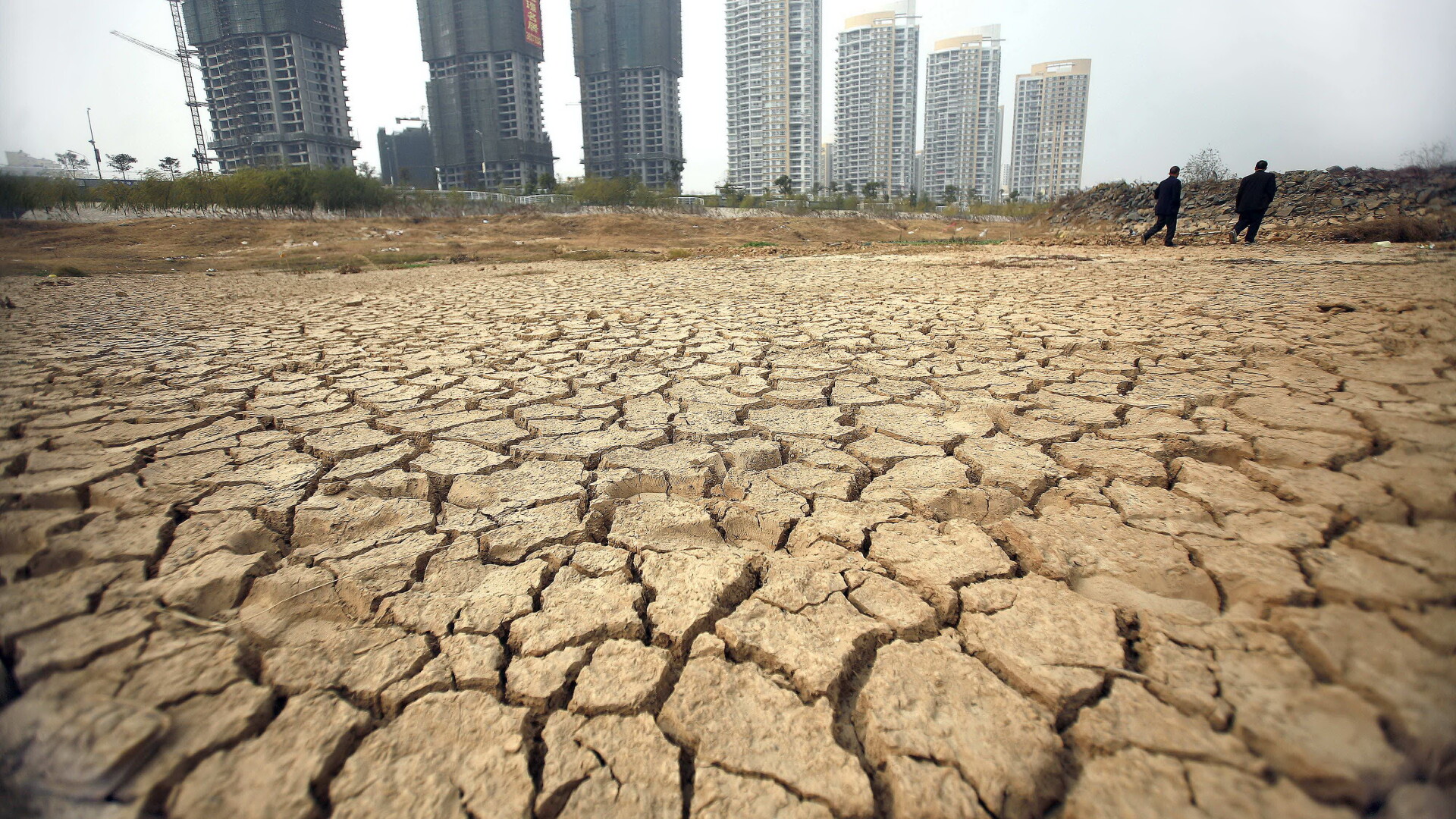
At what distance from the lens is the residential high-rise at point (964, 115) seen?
55594 mm

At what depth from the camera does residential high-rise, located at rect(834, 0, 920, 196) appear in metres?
53.6

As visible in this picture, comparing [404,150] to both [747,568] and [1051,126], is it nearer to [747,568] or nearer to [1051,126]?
[1051,126]

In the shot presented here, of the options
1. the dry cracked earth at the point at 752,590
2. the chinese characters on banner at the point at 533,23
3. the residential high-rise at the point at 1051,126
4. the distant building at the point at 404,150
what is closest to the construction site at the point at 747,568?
the dry cracked earth at the point at 752,590

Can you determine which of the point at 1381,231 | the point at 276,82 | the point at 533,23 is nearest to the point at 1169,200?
the point at 1381,231

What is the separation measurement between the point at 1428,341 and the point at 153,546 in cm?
385

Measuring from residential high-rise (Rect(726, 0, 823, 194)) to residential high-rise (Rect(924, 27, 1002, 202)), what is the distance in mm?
12356

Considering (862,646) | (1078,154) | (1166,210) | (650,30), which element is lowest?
(862,646)

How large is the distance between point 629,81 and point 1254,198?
5613cm

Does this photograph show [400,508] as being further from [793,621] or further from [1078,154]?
Answer: [1078,154]

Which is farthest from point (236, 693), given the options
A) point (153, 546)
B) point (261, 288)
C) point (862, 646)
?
point (261, 288)

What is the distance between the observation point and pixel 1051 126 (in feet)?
170

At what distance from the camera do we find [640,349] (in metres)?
3.49

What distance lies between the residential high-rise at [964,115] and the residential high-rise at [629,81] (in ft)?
77.0

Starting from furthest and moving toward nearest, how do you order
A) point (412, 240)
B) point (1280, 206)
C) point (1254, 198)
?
point (412, 240)
point (1280, 206)
point (1254, 198)
